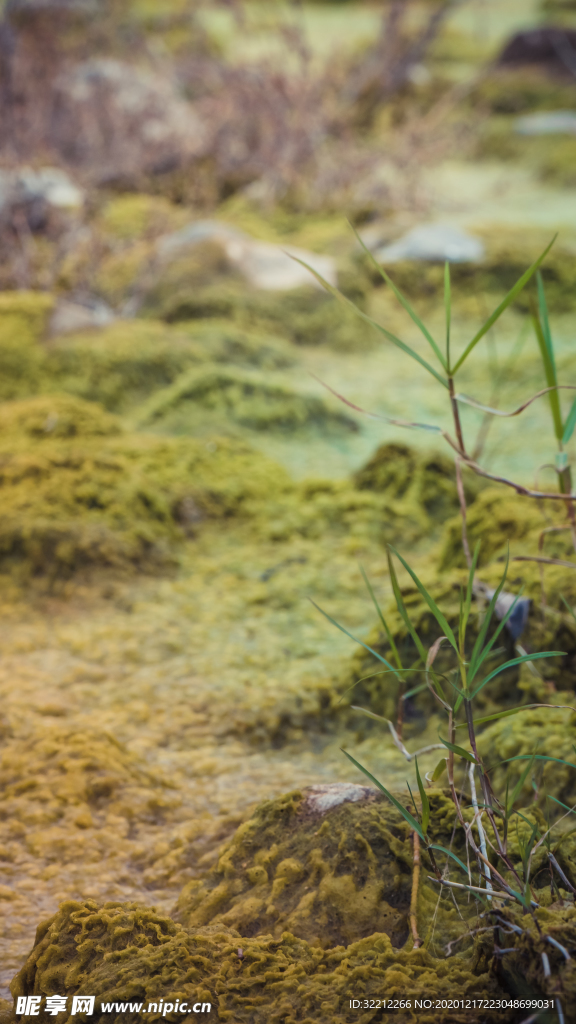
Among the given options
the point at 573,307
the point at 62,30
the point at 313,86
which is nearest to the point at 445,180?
the point at 313,86

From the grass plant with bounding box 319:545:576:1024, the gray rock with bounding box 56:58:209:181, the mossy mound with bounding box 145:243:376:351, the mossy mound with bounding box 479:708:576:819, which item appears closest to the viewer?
the grass plant with bounding box 319:545:576:1024

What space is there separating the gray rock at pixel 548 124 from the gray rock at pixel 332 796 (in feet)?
23.4

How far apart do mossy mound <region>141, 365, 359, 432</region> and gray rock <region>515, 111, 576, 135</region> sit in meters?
5.40

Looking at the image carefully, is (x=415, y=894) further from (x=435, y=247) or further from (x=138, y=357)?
(x=435, y=247)

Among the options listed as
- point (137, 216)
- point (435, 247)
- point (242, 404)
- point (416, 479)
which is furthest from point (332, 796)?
point (137, 216)

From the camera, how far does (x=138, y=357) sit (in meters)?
2.87

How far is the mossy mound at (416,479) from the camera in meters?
2.13

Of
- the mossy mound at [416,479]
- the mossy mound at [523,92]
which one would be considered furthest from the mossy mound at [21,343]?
the mossy mound at [523,92]

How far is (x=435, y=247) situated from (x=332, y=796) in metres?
3.46

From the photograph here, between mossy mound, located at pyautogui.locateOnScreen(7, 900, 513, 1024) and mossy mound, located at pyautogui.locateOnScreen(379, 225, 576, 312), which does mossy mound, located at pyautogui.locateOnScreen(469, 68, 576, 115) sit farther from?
mossy mound, located at pyautogui.locateOnScreen(7, 900, 513, 1024)

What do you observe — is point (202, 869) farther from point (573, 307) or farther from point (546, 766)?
point (573, 307)

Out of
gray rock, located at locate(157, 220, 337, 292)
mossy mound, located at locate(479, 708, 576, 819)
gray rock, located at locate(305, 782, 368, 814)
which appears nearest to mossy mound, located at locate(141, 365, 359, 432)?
gray rock, located at locate(157, 220, 337, 292)

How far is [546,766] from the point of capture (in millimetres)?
1114

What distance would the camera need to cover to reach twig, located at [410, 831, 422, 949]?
0.82 metres
